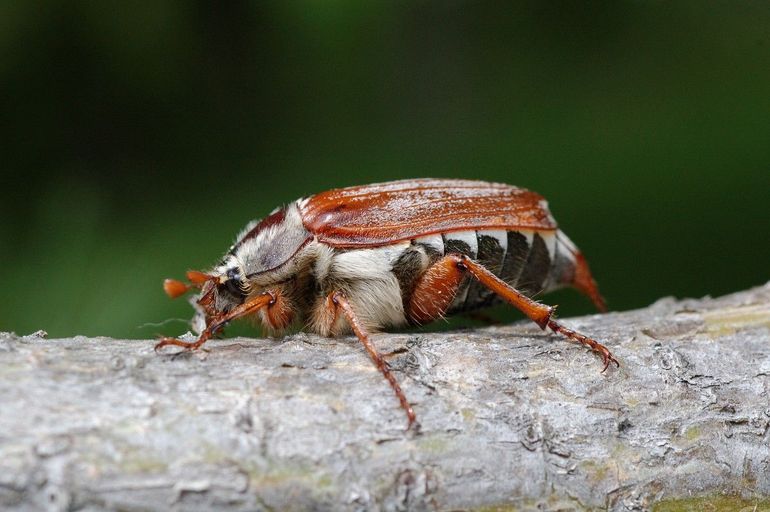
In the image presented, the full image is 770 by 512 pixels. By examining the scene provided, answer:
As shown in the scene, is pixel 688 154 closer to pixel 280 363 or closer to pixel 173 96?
pixel 280 363

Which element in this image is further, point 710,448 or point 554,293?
point 554,293

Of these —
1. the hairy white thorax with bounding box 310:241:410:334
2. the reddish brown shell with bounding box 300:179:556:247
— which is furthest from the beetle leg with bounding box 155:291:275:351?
the reddish brown shell with bounding box 300:179:556:247

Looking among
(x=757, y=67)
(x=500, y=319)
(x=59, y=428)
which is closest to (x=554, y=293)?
(x=500, y=319)

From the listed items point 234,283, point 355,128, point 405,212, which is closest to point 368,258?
point 405,212

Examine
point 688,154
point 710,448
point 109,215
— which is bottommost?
point 710,448

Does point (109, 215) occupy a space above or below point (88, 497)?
above

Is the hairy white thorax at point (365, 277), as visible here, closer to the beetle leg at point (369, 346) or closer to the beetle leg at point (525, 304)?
the beetle leg at point (369, 346)
